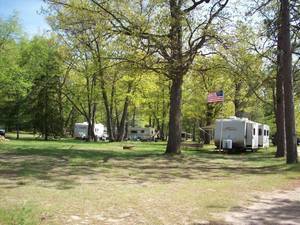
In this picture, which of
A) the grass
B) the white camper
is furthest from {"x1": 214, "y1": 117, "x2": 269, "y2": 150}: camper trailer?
the grass

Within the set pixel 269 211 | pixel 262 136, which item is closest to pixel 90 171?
pixel 269 211

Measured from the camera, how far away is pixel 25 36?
51969 mm

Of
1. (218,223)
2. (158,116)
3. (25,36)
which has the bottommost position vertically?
(218,223)

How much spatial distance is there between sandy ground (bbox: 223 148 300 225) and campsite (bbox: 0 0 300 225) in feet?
0.07

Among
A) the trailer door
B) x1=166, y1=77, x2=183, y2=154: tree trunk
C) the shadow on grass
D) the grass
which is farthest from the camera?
the trailer door

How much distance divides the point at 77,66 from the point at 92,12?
868 inches

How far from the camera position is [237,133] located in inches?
1428

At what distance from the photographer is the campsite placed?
9797 mm

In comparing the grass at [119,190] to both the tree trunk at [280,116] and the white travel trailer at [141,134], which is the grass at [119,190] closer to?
the tree trunk at [280,116]

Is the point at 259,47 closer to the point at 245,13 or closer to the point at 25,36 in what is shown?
the point at 245,13

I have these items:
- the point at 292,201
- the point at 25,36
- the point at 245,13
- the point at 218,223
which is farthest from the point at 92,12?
the point at 25,36

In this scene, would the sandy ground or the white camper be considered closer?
the sandy ground

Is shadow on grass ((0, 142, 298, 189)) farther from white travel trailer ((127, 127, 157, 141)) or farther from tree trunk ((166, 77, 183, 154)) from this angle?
white travel trailer ((127, 127, 157, 141))

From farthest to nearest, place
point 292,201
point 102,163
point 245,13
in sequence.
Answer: point 245,13
point 102,163
point 292,201
